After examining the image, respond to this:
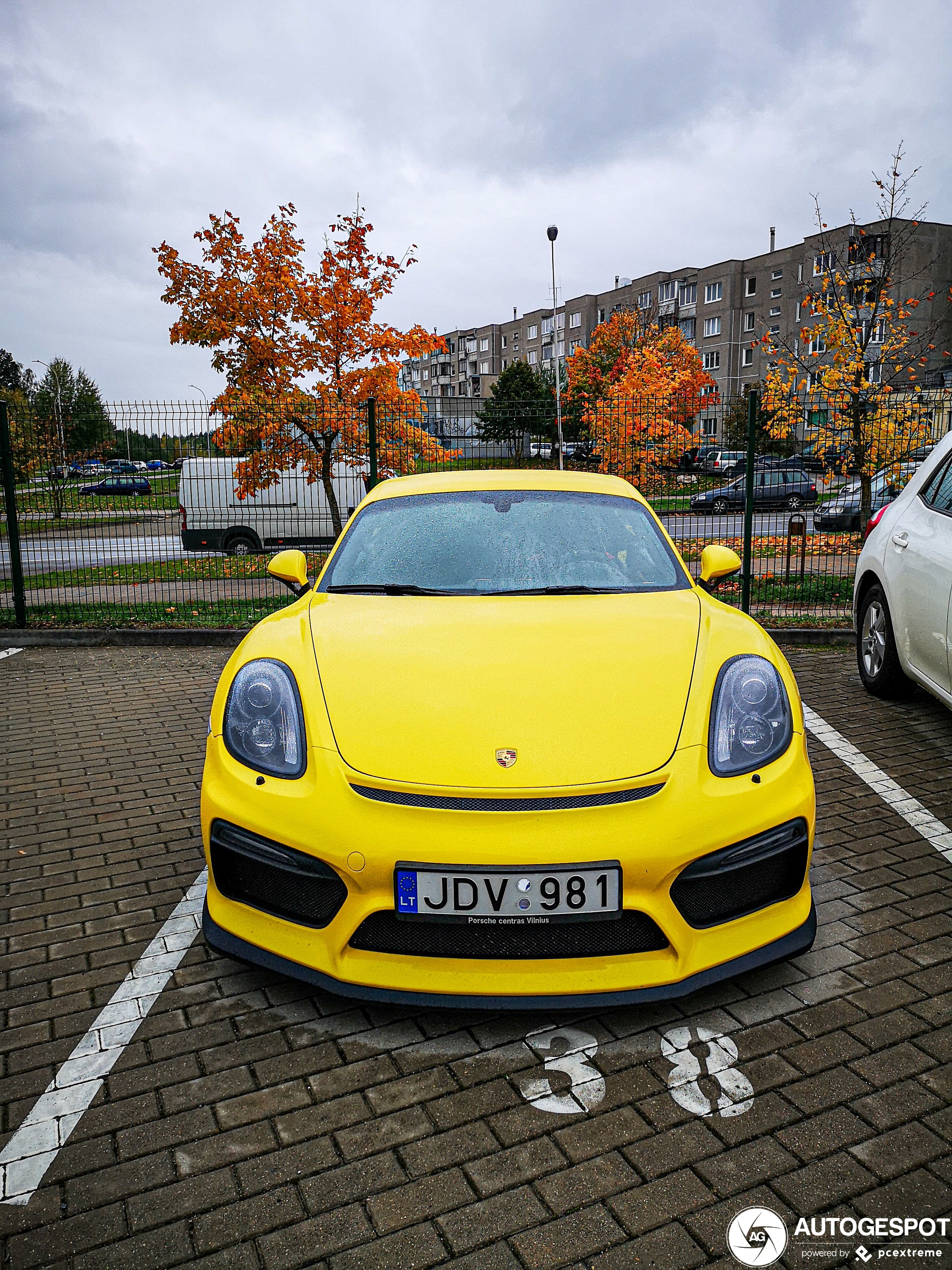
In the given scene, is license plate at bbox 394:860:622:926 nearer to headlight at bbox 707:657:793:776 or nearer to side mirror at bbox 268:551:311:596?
headlight at bbox 707:657:793:776

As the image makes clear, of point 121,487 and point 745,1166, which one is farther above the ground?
point 121,487

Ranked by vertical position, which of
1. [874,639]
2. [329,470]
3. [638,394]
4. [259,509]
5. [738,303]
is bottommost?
[874,639]

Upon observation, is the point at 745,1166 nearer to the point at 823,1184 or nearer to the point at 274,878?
the point at 823,1184

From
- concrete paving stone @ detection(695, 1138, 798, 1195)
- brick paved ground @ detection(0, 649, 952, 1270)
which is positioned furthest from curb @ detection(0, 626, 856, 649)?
concrete paving stone @ detection(695, 1138, 798, 1195)

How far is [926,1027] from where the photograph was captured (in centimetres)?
242

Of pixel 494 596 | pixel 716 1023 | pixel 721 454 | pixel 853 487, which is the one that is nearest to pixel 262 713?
pixel 494 596

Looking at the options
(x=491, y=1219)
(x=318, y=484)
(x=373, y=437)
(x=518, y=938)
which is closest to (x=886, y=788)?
(x=518, y=938)

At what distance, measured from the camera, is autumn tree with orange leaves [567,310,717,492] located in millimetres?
10281

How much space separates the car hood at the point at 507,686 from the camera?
2.36 meters

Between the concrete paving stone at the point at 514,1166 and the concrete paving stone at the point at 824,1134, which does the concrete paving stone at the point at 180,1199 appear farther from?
the concrete paving stone at the point at 824,1134

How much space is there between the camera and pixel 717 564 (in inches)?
141

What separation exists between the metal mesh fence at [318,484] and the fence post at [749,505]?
0.11 metres

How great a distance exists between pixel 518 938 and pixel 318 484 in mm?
10247

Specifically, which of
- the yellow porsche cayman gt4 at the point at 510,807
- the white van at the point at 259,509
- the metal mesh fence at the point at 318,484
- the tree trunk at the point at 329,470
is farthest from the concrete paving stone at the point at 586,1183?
the tree trunk at the point at 329,470
